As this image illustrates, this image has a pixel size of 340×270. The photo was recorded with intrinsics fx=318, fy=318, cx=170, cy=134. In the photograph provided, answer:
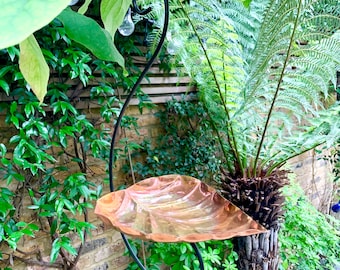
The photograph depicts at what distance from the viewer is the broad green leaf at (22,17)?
0.33 feet

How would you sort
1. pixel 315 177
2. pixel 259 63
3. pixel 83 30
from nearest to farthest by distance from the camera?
pixel 83 30 → pixel 259 63 → pixel 315 177

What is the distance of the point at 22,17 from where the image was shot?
4.2 inches

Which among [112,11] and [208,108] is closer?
[112,11]

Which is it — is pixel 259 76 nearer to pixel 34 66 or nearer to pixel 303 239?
pixel 34 66

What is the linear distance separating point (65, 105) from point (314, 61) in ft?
3.19

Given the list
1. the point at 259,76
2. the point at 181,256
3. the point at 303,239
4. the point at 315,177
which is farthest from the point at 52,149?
the point at 315,177

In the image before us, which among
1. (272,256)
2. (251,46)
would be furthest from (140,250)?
(251,46)

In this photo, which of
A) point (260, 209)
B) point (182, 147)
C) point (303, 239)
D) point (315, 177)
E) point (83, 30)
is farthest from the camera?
point (315, 177)

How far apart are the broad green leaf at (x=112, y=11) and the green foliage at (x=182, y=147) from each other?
1323 mm

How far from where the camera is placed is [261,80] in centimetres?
128

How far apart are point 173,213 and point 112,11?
0.97ft

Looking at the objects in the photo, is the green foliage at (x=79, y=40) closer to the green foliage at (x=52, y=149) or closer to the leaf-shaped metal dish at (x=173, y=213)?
the leaf-shaped metal dish at (x=173, y=213)

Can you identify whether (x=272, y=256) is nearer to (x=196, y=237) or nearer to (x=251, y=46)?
(x=251, y=46)

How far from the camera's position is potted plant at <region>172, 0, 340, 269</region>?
117 centimetres
